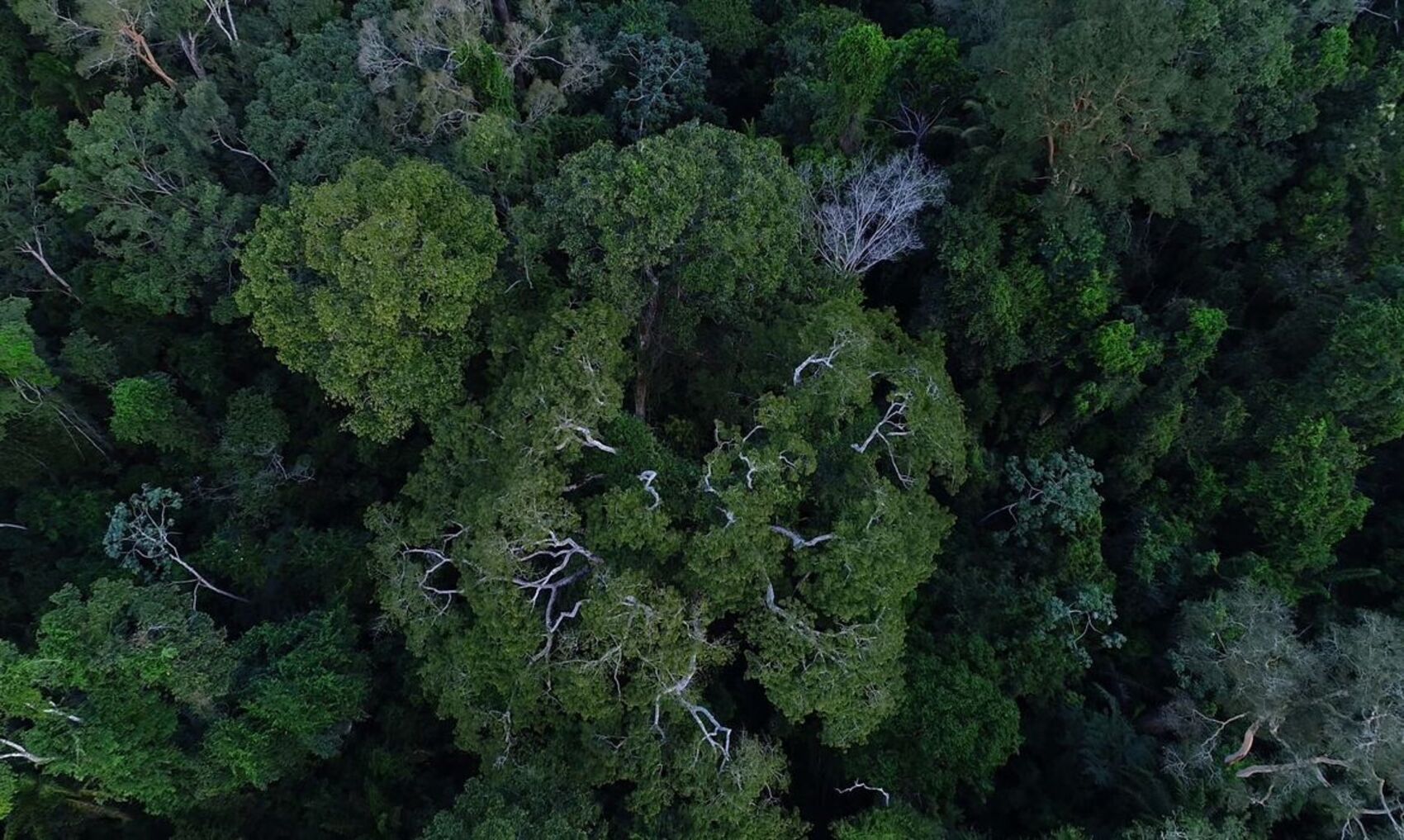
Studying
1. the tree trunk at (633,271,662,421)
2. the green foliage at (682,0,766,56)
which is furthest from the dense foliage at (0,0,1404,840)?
the green foliage at (682,0,766,56)

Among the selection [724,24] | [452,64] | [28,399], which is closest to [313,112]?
[452,64]

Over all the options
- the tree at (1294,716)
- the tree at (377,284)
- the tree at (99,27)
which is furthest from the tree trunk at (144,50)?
the tree at (1294,716)

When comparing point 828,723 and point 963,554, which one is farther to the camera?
point 963,554

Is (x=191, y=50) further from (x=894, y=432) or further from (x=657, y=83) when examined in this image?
(x=894, y=432)

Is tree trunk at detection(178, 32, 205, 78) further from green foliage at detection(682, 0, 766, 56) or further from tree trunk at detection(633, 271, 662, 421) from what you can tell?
tree trunk at detection(633, 271, 662, 421)

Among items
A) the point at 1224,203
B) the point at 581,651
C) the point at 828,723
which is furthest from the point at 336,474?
the point at 1224,203

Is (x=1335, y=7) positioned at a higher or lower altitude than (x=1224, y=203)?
higher

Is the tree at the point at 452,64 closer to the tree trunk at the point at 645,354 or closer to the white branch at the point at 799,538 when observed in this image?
the tree trunk at the point at 645,354

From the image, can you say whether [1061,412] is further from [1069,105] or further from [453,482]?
[453,482]
